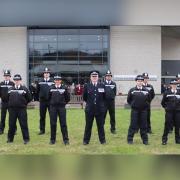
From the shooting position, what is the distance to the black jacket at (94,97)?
1329 cm

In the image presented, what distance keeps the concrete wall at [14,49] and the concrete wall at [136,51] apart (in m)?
7.84

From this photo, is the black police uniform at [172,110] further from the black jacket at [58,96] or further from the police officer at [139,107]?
the black jacket at [58,96]

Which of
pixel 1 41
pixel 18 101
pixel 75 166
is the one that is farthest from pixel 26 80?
pixel 75 166

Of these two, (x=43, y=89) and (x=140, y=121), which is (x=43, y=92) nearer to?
(x=43, y=89)

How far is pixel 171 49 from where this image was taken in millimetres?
51844

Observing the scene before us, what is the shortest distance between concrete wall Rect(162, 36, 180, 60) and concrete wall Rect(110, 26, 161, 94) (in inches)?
263

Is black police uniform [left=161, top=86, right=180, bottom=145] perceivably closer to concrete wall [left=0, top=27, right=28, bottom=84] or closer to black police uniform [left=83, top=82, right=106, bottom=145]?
black police uniform [left=83, top=82, right=106, bottom=145]

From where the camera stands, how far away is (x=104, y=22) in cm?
4281

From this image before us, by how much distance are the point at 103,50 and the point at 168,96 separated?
31880 millimetres

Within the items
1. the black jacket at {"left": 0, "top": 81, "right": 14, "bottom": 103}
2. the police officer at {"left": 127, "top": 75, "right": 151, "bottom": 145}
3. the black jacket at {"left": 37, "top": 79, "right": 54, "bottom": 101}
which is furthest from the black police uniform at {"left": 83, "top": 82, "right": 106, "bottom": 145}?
the black jacket at {"left": 0, "top": 81, "right": 14, "bottom": 103}

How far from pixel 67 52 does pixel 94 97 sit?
1279 inches

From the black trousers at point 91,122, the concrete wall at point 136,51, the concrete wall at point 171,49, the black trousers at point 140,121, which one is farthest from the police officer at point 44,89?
the concrete wall at point 171,49

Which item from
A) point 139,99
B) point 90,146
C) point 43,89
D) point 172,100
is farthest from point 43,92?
point 172,100

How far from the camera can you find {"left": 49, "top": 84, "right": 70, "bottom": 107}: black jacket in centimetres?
1335
